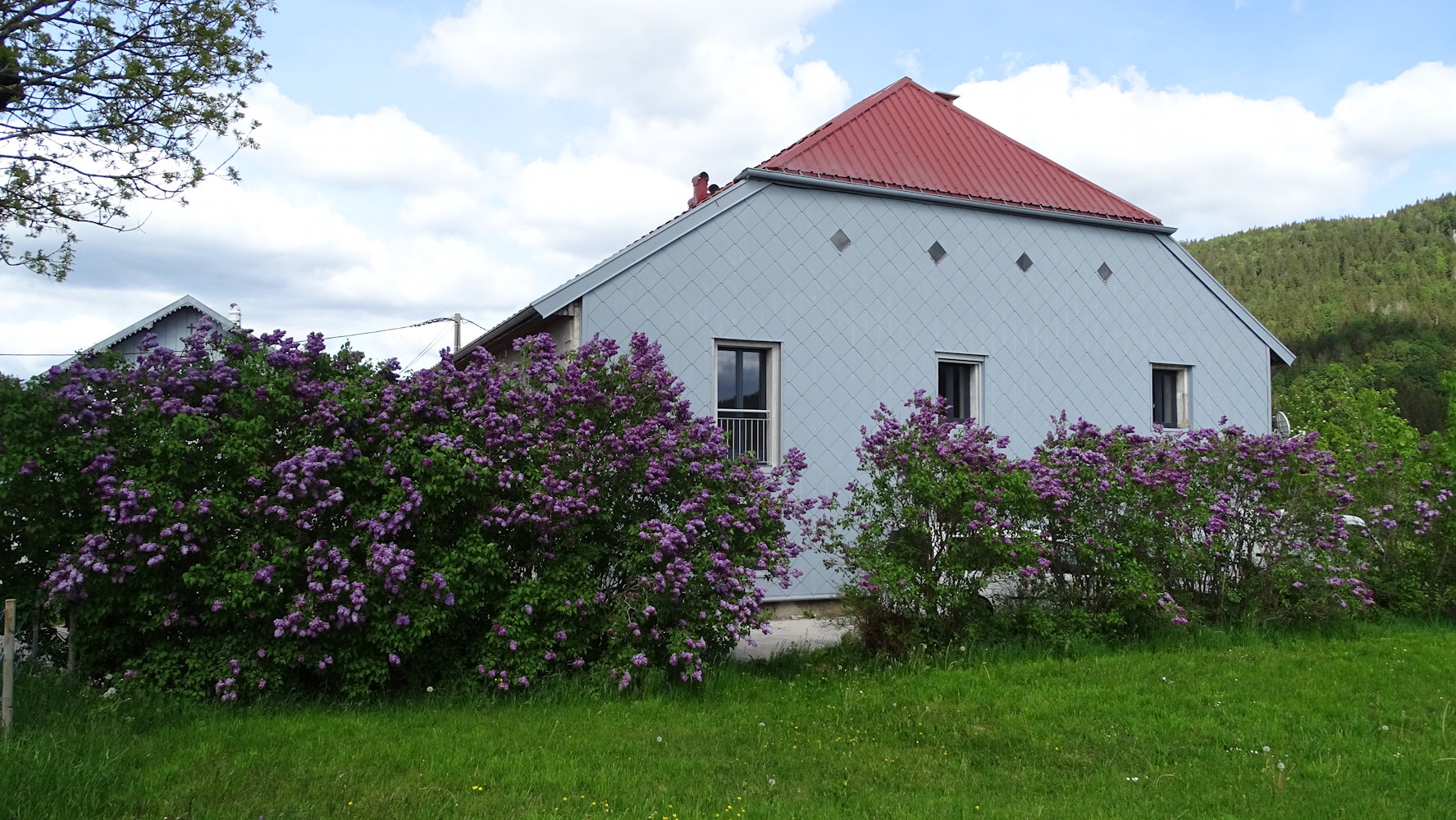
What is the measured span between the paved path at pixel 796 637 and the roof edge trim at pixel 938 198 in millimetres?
5827

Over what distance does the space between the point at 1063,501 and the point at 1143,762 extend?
3258 millimetres

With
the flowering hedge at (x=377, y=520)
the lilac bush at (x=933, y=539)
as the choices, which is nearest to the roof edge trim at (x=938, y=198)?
the lilac bush at (x=933, y=539)

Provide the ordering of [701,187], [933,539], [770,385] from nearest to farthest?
[933,539] → [770,385] → [701,187]

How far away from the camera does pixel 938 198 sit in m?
14.0

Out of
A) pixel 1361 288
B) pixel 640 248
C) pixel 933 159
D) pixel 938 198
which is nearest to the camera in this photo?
pixel 640 248

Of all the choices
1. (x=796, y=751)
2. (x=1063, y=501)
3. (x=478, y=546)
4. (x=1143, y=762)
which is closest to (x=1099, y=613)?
(x=1063, y=501)

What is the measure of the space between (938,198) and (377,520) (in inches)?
388

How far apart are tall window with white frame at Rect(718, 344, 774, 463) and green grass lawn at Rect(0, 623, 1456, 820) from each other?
16.4 ft

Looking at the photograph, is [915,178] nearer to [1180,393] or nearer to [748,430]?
[748,430]

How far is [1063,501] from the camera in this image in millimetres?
8750

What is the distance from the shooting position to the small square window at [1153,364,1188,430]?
627 inches

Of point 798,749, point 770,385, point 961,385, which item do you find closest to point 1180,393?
point 961,385

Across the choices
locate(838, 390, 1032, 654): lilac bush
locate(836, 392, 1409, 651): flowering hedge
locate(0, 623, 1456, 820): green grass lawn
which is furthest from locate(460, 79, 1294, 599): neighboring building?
locate(0, 623, 1456, 820): green grass lawn

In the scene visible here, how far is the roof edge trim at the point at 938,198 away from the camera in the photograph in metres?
12.9
